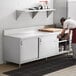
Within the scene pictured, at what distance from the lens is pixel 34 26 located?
6.18m

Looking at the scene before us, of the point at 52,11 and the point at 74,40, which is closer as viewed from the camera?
the point at 74,40

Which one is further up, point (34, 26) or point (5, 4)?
point (5, 4)

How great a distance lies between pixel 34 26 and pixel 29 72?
1.68 metres

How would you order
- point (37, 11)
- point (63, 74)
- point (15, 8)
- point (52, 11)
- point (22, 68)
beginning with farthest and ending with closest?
point (52, 11) → point (37, 11) → point (15, 8) → point (22, 68) → point (63, 74)

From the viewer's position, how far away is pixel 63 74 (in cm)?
475

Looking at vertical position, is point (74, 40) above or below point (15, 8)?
below

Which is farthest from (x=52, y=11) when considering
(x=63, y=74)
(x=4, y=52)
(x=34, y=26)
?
(x=63, y=74)

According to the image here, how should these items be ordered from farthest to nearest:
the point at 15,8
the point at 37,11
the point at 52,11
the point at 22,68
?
the point at 52,11 → the point at 37,11 → the point at 15,8 → the point at 22,68

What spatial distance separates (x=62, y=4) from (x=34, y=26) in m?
1.21

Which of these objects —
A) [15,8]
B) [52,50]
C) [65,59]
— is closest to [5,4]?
[15,8]

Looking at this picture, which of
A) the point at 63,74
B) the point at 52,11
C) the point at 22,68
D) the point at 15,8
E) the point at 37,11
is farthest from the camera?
the point at 52,11

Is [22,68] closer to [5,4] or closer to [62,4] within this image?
[5,4]

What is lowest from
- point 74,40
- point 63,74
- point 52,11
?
point 63,74

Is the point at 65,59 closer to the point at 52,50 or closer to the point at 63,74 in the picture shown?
the point at 52,50
